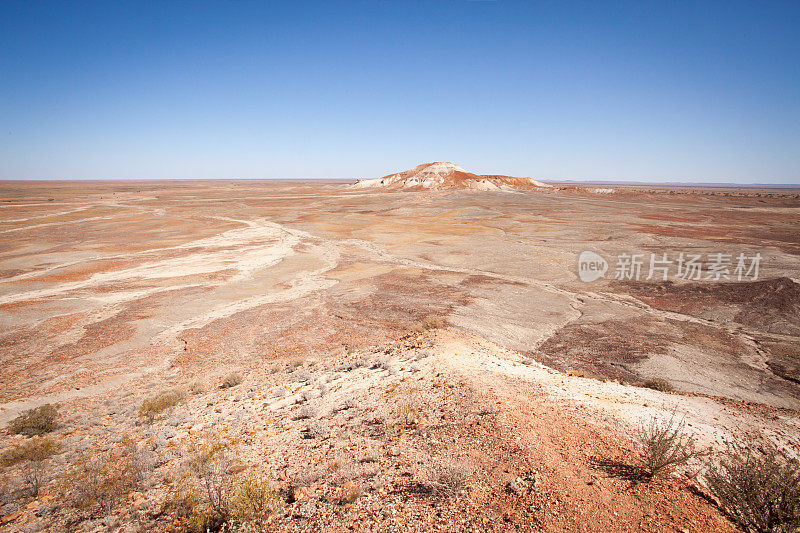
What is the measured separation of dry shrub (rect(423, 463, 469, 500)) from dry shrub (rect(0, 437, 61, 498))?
671 cm

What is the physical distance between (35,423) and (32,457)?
1948 mm

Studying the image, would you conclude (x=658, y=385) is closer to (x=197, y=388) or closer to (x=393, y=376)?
(x=393, y=376)

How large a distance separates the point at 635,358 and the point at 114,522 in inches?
599

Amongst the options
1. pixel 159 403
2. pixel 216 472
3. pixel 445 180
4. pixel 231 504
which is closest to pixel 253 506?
pixel 231 504

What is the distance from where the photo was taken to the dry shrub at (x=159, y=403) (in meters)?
8.69

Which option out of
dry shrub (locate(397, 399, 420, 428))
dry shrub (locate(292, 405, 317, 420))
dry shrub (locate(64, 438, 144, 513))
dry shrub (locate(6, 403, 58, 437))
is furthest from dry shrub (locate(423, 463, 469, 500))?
dry shrub (locate(6, 403, 58, 437))

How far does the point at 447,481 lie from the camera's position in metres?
4.94

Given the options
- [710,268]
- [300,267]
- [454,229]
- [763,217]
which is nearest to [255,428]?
[300,267]

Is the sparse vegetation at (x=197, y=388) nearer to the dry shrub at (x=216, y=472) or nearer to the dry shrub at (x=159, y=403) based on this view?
the dry shrub at (x=159, y=403)

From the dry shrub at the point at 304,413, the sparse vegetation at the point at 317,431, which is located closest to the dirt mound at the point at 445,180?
the dry shrub at the point at 304,413

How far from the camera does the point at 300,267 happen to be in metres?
27.8

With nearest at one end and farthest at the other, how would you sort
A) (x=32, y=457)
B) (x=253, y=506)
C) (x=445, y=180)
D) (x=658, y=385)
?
(x=253, y=506)
(x=32, y=457)
(x=658, y=385)
(x=445, y=180)

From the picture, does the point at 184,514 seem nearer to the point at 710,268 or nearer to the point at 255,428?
the point at 255,428

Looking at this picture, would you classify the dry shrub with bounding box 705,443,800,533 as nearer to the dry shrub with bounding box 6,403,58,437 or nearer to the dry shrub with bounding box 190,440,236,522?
the dry shrub with bounding box 190,440,236,522
